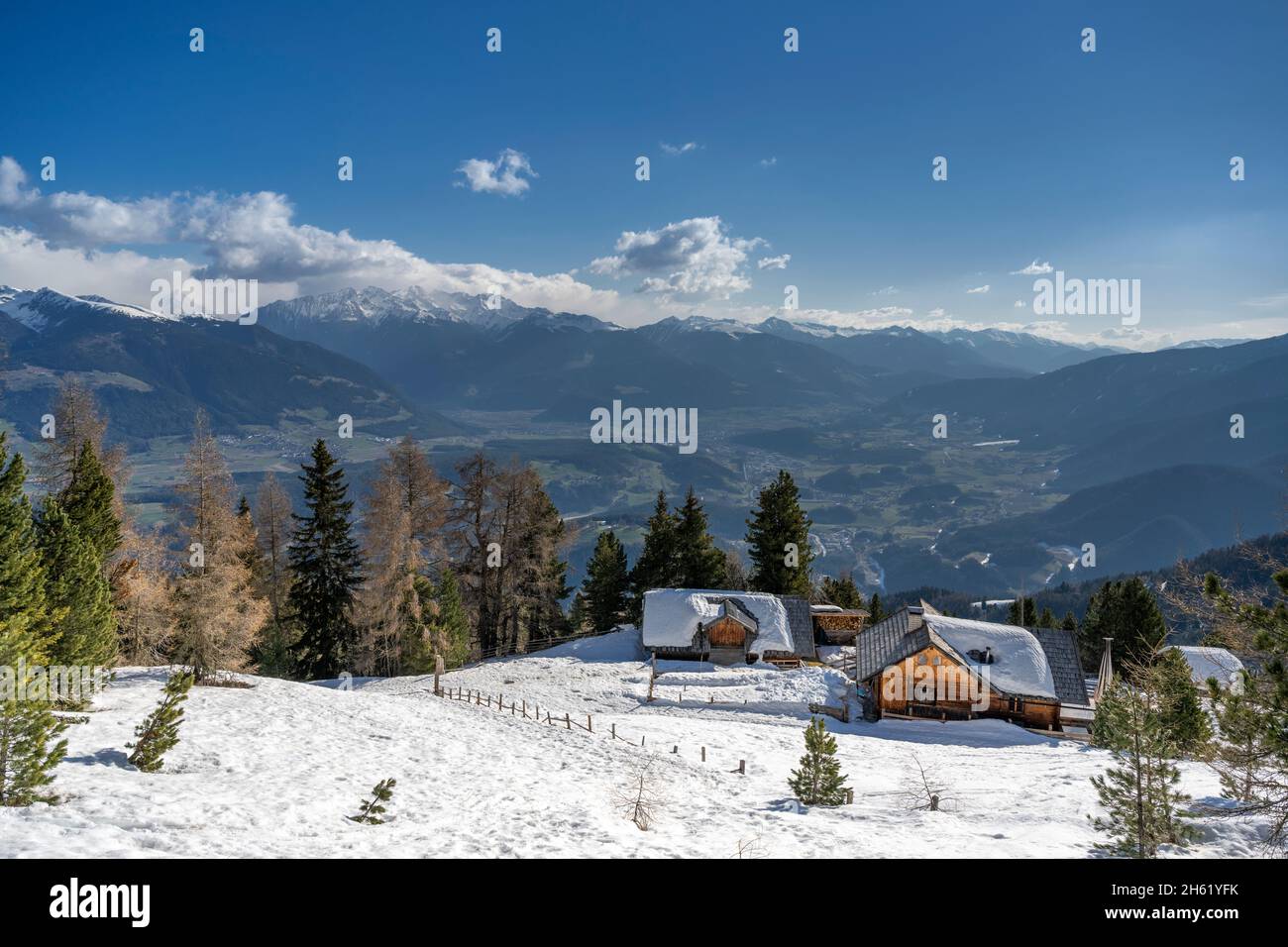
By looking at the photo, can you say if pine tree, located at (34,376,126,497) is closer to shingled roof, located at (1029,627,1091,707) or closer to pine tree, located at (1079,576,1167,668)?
shingled roof, located at (1029,627,1091,707)

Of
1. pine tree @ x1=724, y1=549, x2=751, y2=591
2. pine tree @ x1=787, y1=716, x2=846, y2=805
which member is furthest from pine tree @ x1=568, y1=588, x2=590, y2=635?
pine tree @ x1=787, y1=716, x2=846, y2=805

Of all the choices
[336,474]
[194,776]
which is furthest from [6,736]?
[336,474]

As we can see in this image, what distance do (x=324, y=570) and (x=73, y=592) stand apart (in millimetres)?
18655

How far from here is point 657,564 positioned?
5928 cm

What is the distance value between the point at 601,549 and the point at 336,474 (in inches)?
1012

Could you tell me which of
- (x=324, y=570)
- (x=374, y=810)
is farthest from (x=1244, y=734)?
Answer: (x=324, y=570)

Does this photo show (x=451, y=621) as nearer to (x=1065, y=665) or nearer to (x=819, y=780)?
(x=819, y=780)

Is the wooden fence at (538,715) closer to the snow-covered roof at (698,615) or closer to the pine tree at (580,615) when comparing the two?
the snow-covered roof at (698,615)

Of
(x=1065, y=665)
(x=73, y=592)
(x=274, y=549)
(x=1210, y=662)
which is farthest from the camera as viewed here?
(x=1210, y=662)

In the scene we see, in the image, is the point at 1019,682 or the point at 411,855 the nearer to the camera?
the point at 411,855

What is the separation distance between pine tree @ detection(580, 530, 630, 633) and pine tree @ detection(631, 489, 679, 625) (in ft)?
3.64
